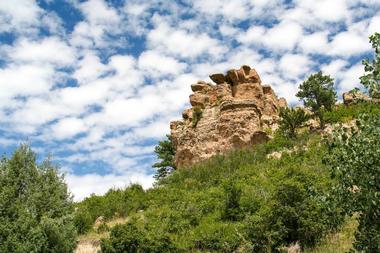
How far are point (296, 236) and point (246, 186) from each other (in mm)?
8661

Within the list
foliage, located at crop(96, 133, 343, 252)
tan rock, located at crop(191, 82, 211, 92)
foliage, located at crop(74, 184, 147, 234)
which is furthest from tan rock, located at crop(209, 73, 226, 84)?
foliage, located at crop(74, 184, 147, 234)

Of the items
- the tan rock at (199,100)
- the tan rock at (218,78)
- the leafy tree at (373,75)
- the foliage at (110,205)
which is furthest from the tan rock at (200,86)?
the leafy tree at (373,75)

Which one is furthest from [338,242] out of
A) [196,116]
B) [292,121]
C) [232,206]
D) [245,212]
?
[196,116]

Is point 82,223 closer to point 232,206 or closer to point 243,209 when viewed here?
point 232,206

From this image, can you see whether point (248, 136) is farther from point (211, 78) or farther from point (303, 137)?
point (211, 78)

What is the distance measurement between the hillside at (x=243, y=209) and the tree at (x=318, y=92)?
8.95 metres

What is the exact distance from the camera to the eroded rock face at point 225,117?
140 ft

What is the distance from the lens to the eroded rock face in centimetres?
4256

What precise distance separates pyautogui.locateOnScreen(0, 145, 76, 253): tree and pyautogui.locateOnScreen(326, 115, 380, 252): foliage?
33.2 ft

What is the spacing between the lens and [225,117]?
144 feet

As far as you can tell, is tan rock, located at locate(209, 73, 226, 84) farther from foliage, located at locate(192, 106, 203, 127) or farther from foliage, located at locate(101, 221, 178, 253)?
foliage, located at locate(101, 221, 178, 253)

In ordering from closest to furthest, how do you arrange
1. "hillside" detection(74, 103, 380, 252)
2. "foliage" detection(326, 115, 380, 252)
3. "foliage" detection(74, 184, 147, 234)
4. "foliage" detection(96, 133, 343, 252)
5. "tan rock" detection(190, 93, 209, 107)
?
"foliage" detection(326, 115, 380, 252)
"hillside" detection(74, 103, 380, 252)
"foliage" detection(96, 133, 343, 252)
"foliage" detection(74, 184, 147, 234)
"tan rock" detection(190, 93, 209, 107)

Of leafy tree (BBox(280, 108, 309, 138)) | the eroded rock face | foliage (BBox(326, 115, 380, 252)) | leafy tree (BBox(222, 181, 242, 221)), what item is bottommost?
foliage (BBox(326, 115, 380, 252))

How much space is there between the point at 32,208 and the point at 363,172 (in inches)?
439
